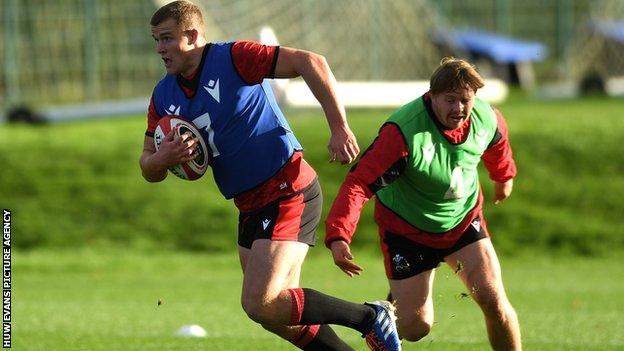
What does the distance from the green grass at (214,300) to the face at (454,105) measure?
7.88 feet

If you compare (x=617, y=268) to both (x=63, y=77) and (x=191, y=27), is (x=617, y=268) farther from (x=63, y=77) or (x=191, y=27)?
(x=63, y=77)

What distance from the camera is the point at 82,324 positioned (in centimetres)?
1169

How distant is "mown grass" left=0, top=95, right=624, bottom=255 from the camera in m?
20.6

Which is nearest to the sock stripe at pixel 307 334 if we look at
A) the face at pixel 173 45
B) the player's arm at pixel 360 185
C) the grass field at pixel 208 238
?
the player's arm at pixel 360 185

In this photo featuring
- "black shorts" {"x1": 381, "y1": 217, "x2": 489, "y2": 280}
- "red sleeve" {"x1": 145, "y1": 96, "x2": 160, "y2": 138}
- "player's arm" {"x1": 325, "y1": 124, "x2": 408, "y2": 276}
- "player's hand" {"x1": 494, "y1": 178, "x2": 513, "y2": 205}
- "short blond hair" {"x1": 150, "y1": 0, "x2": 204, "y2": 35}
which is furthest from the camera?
"player's hand" {"x1": 494, "y1": 178, "x2": 513, "y2": 205}

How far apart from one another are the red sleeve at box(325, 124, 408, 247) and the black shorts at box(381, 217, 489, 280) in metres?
0.71

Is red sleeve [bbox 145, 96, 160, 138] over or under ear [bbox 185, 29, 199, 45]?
under

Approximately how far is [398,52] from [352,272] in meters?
29.5

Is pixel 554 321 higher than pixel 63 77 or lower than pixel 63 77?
higher

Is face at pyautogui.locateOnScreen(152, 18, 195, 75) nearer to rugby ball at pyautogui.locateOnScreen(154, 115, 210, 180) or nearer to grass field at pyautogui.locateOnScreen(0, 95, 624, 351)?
rugby ball at pyautogui.locateOnScreen(154, 115, 210, 180)

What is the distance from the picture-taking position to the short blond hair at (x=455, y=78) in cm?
768

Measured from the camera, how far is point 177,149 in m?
7.38

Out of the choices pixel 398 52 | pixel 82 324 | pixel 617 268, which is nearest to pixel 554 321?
pixel 82 324

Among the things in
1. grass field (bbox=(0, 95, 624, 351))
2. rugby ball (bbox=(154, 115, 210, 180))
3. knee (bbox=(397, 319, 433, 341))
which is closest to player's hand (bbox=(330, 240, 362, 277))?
rugby ball (bbox=(154, 115, 210, 180))
